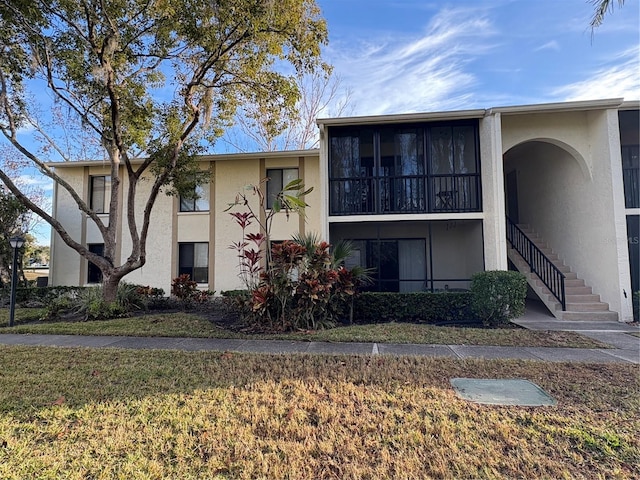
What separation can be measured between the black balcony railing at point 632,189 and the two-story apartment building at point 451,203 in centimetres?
3

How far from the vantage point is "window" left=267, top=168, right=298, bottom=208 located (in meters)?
14.1

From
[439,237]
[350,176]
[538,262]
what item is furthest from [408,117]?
[538,262]

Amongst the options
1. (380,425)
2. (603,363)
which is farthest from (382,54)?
(380,425)

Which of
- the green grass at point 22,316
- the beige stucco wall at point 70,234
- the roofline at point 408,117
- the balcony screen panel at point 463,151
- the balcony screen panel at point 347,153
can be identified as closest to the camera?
the green grass at point 22,316

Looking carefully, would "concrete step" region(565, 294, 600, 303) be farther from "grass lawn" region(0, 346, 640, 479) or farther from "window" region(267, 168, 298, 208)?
"window" region(267, 168, 298, 208)

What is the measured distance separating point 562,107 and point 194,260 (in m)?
13.3

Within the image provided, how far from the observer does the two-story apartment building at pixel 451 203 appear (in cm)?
981

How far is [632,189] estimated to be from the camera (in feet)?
33.9

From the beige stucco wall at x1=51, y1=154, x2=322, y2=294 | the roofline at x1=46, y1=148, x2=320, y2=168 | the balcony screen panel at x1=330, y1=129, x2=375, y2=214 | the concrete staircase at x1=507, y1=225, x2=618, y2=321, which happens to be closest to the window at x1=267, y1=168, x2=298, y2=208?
the beige stucco wall at x1=51, y1=154, x2=322, y2=294

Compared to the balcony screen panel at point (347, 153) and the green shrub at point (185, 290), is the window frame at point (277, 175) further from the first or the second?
the green shrub at point (185, 290)

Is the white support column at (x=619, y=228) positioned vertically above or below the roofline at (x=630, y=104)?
below

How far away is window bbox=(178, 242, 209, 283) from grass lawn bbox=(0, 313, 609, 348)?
4.59 m

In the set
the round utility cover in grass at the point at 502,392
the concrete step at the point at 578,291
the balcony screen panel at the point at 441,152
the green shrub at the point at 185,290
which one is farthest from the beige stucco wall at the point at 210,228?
the round utility cover in grass at the point at 502,392

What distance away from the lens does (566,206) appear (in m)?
11.0
